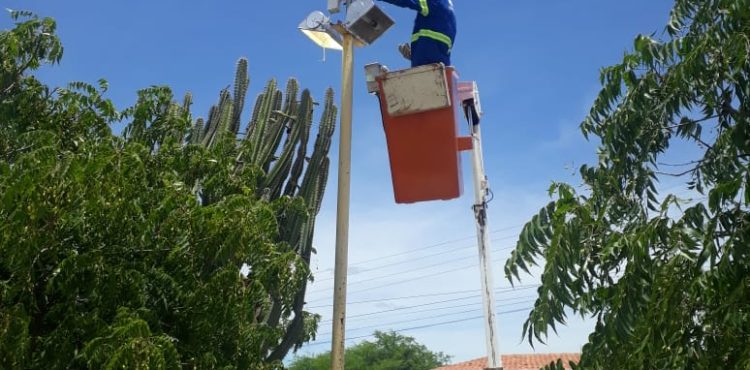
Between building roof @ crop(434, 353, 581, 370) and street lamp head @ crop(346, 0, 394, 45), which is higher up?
street lamp head @ crop(346, 0, 394, 45)

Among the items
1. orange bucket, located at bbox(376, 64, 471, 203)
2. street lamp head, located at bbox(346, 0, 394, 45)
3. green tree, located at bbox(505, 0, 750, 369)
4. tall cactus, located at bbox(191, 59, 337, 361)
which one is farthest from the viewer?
tall cactus, located at bbox(191, 59, 337, 361)

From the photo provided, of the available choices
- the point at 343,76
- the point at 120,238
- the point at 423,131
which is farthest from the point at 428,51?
the point at 120,238

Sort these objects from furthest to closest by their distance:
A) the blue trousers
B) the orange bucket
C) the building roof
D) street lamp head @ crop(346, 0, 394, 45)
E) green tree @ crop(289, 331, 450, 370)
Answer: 1. green tree @ crop(289, 331, 450, 370)
2. the building roof
3. the blue trousers
4. the orange bucket
5. street lamp head @ crop(346, 0, 394, 45)

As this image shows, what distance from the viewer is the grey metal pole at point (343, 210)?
4395 millimetres

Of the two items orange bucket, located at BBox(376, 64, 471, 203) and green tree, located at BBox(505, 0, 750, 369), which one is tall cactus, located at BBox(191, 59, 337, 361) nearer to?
orange bucket, located at BBox(376, 64, 471, 203)

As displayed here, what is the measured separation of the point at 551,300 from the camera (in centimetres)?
368

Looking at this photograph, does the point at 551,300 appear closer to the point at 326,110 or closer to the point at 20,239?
the point at 20,239

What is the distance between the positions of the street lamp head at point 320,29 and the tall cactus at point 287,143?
182 inches

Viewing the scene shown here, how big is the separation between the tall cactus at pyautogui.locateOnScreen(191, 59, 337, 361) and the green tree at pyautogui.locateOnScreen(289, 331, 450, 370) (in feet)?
71.5

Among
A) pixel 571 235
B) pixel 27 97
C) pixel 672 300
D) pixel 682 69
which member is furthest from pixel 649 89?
pixel 27 97

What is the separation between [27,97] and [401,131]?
2.64 m

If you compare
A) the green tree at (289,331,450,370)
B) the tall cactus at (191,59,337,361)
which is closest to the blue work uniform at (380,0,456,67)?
the tall cactus at (191,59,337,361)

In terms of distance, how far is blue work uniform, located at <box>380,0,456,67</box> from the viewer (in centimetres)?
541

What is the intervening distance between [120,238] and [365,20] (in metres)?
2.01
